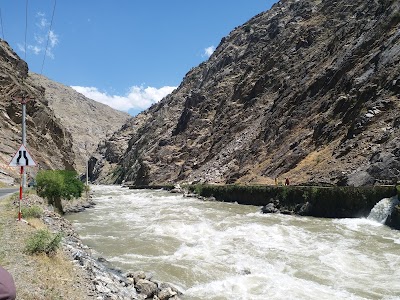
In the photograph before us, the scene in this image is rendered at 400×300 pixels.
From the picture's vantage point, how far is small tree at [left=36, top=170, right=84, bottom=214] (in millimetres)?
28172

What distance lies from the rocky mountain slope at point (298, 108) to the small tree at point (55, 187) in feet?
73.4

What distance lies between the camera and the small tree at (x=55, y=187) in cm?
2817

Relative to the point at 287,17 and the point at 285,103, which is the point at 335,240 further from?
the point at 287,17

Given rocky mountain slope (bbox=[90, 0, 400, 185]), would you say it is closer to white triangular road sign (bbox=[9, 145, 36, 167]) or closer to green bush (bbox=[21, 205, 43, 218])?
green bush (bbox=[21, 205, 43, 218])

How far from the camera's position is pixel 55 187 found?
2850 centimetres

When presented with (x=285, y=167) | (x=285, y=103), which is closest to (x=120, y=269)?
(x=285, y=167)

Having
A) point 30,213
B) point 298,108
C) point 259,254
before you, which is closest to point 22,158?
point 30,213

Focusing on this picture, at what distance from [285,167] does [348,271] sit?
31705mm

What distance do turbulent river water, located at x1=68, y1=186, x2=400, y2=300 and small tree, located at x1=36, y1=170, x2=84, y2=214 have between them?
3.06 meters

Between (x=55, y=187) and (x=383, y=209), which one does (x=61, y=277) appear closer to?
(x=55, y=187)

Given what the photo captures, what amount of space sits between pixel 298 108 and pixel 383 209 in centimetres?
3318

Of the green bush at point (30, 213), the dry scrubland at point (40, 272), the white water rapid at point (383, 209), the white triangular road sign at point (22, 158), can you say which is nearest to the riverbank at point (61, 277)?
the dry scrubland at point (40, 272)

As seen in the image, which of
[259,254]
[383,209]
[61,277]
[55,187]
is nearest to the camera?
[61,277]

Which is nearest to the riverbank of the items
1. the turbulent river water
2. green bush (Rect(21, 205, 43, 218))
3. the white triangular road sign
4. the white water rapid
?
the turbulent river water
